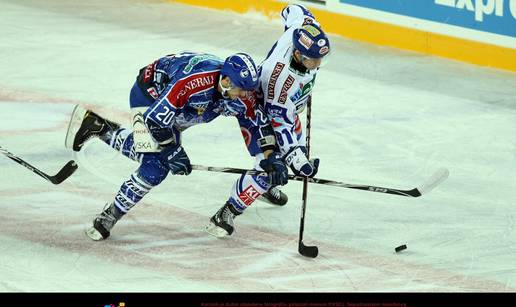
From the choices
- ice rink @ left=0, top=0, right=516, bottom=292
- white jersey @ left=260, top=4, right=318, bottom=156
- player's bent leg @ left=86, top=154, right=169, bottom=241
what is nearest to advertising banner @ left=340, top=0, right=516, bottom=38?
ice rink @ left=0, top=0, right=516, bottom=292

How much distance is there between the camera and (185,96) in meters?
6.22

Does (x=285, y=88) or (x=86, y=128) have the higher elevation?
(x=285, y=88)

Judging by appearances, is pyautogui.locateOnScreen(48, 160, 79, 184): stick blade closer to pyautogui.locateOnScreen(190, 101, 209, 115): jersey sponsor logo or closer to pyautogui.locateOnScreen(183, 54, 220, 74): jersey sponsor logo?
pyautogui.locateOnScreen(190, 101, 209, 115): jersey sponsor logo

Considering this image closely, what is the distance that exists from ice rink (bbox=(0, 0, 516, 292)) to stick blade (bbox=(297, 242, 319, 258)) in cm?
5

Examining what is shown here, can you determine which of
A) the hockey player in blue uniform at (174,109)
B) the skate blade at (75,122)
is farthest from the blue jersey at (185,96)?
the skate blade at (75,122)

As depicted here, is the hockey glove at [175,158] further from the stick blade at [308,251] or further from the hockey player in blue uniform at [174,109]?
the stick blade at [308,251]

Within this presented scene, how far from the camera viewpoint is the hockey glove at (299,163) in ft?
21.1

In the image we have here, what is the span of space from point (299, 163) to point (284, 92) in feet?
1.28

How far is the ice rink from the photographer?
20.0 ft

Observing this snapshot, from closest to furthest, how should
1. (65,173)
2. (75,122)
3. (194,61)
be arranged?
1. (194,61)
2. (65,173)
3. (75,122)

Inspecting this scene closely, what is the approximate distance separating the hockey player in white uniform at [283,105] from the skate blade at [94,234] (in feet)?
2.01

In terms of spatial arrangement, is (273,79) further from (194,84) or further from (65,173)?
(65,173)

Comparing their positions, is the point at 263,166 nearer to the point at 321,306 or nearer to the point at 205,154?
the point at 321,306

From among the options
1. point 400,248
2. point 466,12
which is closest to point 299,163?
point 400,248
